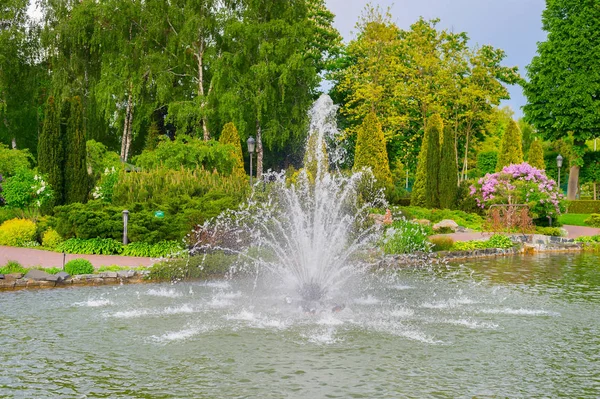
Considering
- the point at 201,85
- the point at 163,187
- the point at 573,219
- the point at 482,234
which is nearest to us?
the point at 163,187

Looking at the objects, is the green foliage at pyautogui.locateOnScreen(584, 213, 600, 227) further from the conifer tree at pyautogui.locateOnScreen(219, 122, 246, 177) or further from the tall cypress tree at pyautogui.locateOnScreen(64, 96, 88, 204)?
the tall cypress tree at pyautogui.locateOnScreen(64, 96, 88, 204)

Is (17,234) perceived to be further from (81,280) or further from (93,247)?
(81,280)

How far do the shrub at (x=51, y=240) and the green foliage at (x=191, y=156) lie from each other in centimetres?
1109

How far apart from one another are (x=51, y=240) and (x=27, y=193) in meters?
3.66

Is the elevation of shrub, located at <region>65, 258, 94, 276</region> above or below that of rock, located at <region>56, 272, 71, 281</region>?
above

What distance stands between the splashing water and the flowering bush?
6455 millimetres

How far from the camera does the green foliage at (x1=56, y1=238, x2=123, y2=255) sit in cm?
1614

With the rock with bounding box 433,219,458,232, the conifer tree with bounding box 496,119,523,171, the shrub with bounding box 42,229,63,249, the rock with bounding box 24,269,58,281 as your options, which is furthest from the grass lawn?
the rock with bounding box 24,269,58,281

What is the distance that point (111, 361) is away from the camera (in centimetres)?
744

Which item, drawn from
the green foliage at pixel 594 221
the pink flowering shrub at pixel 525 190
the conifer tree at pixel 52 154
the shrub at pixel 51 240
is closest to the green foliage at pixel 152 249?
the shrub at pixel 51 240

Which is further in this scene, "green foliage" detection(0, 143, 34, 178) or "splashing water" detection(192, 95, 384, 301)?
"green foliage" detection(0, 143, 34, 178)

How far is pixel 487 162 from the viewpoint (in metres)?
48.7

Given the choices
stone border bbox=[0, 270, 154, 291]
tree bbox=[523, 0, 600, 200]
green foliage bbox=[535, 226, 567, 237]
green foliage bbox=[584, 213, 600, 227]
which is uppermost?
tree bbox=[523, 0, 600, 200]

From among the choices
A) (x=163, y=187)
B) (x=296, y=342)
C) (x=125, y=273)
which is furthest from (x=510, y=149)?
(x=296, y=342)
